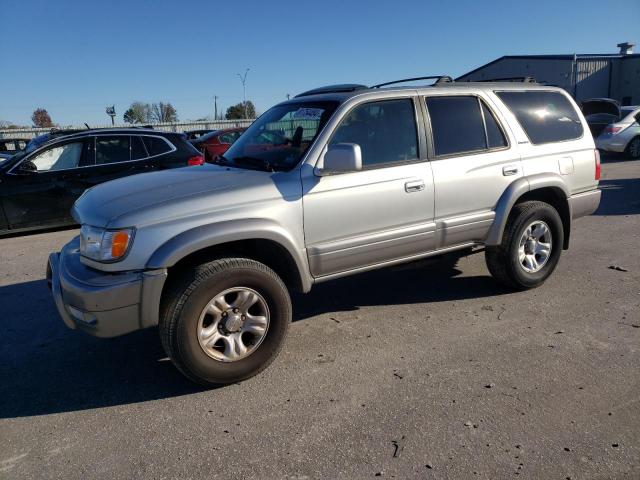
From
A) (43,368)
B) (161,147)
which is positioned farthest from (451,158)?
(161,147)

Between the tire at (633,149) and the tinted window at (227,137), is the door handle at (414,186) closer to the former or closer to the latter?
the tinted window at (227,137)

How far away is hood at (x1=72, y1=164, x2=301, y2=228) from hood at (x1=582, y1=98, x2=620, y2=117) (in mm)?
14655

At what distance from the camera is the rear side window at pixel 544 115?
15.4ft

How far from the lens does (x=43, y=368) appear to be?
366cm

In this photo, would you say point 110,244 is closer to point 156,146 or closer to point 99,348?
point 99,348

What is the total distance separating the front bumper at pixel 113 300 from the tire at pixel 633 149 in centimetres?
1508

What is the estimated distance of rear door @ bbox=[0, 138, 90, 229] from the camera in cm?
754

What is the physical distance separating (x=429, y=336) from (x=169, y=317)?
1973mm

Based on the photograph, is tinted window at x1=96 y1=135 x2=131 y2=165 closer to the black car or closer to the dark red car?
the black car

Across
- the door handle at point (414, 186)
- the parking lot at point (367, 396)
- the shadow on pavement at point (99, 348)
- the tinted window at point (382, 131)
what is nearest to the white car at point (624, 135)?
the parking lot at point (367, 396)

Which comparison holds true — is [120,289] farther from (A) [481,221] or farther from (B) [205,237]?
(A) [481,221]

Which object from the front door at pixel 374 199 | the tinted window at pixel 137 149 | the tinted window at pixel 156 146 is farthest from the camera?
the tinted window at pixel 156 146

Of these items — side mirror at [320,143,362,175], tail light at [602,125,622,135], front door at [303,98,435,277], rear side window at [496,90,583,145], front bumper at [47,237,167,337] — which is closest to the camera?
front bumper at [47,237,167,337]

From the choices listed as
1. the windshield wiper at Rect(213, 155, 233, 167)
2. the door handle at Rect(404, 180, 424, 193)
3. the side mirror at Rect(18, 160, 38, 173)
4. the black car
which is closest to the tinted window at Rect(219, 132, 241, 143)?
the black car
